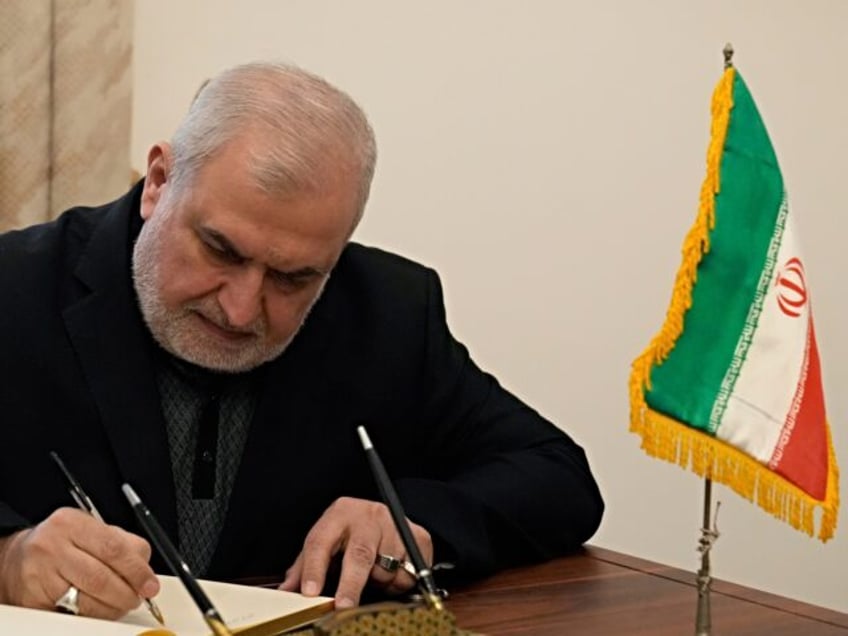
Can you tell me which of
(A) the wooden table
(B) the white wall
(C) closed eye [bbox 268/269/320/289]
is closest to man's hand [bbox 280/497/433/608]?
(A) the wooden table

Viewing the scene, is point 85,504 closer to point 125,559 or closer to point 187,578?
point 125,559

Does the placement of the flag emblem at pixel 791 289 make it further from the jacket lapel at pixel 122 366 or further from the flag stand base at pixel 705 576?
the jacket lapel at pixel 122 366

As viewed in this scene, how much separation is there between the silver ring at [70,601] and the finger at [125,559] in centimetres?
2

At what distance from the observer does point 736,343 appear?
5.95ft

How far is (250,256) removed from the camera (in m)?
2.22

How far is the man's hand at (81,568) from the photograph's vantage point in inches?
69.1

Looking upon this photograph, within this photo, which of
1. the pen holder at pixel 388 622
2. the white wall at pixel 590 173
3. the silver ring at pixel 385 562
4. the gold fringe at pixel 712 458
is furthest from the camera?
the white wall at pixel 590 173

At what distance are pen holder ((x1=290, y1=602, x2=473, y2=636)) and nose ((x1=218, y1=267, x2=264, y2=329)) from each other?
0.98 metres

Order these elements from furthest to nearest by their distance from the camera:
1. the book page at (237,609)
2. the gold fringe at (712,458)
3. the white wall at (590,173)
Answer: the white wall at (590,173)
the gold fringe at (712,458)
the book page at (237,609)

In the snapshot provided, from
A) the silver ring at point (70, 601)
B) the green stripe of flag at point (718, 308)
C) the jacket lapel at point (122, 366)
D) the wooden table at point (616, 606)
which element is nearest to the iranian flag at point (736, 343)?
the green stripe of flag at point (718, 308)

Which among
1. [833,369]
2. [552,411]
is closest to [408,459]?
[552,411]

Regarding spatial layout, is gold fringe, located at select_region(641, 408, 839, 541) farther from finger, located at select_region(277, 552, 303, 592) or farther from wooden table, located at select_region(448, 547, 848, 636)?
finger, located at select_region(277, 552, 303, 592)

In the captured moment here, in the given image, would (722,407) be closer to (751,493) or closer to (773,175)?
(751,493)

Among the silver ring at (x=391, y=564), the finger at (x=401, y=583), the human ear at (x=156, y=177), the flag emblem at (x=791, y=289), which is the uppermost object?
the flag emblem at (x=791, y=289)
